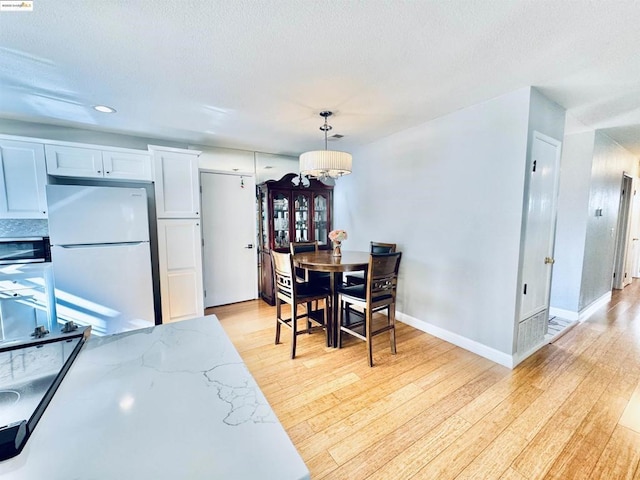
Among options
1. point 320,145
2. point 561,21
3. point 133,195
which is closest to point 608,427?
point 561,21

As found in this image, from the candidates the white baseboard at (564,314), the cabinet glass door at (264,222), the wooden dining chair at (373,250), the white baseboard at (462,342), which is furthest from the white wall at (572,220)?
the cabinet glass door at (264,222)

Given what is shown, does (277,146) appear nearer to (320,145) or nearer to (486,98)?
(320,145)

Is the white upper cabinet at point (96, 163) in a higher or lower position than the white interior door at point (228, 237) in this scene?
higher

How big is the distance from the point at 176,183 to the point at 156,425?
3.04 meters

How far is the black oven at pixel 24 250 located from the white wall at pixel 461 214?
362 centimetres

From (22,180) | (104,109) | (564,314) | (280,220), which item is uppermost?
(104,109)

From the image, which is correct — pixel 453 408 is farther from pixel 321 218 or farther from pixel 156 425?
pixel 321 218

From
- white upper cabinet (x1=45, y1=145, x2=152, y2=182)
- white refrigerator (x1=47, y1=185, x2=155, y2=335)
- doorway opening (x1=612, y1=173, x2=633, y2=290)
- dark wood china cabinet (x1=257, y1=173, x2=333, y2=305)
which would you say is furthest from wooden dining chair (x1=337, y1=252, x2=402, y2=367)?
doorway opening (x1=612, y1=173, x2=633, y2=290)

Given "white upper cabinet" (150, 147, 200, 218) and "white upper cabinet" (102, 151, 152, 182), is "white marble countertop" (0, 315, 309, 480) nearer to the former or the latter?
"white upper cabinet" (150, 147, 200, 218)

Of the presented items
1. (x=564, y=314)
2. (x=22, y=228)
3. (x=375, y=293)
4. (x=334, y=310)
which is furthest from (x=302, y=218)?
(x=564, y=314)

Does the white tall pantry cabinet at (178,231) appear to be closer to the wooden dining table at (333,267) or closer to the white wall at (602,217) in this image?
the wooden dining table at (333,267)

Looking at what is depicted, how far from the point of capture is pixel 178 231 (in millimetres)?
3240

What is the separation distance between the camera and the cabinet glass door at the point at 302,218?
4316mm

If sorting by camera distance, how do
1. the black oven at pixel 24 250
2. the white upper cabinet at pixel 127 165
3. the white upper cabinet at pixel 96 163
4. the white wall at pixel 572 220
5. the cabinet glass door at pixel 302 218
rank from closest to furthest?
the black oven at pixel 24 250 < the white upper cabinet at pixel 96 163 < the white upper cabinet at pixel 127 165 < the white wall at pixel 572 220 < the cabinet glass door at pixel 302 218
